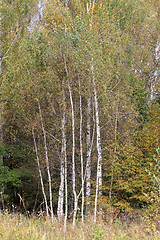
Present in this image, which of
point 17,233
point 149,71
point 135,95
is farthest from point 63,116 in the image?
point 149,71

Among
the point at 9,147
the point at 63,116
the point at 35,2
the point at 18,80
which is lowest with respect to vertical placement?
the point at 9,147

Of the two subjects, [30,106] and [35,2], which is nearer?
[30,106]

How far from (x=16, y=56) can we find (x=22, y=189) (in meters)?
7.70

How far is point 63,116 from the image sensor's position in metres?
10.5

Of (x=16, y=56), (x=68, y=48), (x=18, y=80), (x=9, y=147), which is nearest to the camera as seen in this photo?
(x=68, y=48)

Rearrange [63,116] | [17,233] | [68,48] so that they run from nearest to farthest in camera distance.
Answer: [17,233] → [68,48] → [63,116]

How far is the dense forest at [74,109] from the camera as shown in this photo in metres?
9.89

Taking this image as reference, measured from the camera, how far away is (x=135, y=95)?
13.3m

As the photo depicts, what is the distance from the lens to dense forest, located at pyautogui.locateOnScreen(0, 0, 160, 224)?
389 inches

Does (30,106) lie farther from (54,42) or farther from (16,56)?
(16,56)

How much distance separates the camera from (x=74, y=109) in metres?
11.2

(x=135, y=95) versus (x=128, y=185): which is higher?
(x=135, y=95)

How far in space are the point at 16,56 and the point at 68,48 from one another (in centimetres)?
472

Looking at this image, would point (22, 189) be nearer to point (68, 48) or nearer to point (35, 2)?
point (68, 48)
